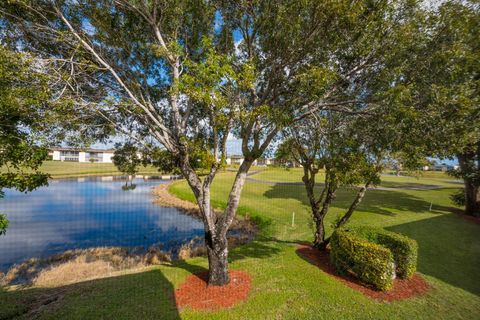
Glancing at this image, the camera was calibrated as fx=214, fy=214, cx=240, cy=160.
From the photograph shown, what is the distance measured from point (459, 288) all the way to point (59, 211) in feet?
115

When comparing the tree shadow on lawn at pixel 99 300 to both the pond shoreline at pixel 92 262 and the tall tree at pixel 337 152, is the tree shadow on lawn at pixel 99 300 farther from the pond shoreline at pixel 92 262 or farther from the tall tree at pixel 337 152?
the tall tree at pixel 337 152

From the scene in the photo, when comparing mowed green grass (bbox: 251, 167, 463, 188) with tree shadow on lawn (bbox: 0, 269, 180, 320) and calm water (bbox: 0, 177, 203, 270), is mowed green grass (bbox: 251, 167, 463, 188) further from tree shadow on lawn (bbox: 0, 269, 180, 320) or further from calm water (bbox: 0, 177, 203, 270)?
tree shadow on lawn (bbox: 0, 269, 180, 320)

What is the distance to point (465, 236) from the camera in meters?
15.4

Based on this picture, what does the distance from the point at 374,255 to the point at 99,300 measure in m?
9.84

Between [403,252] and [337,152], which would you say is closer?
[337,152]

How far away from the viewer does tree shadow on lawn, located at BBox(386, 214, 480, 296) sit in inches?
376

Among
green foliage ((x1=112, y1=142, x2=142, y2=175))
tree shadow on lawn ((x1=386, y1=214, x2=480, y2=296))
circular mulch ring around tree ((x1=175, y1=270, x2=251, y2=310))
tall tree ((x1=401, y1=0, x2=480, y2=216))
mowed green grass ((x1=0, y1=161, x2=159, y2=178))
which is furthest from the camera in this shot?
mowed green grass ((x1=0, y1=161, x2=159, y2=178))

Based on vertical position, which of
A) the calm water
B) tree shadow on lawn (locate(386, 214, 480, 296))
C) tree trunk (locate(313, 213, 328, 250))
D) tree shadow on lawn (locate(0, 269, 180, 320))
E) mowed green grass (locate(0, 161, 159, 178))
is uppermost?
mowed green grass (locate(0, 161, 159, 178))

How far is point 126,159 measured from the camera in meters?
10.2

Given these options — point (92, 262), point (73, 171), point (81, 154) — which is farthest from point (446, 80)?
point (81, 154)

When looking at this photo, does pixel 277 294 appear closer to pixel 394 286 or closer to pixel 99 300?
pixel 394 286

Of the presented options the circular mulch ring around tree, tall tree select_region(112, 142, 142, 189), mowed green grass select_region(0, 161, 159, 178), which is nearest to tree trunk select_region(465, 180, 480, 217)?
the circular mulch ring around tree

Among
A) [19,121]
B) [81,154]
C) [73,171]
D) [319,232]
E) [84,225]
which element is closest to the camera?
[19,121]

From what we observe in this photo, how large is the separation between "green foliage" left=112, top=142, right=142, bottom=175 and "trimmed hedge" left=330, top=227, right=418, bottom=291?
32.0 ft
